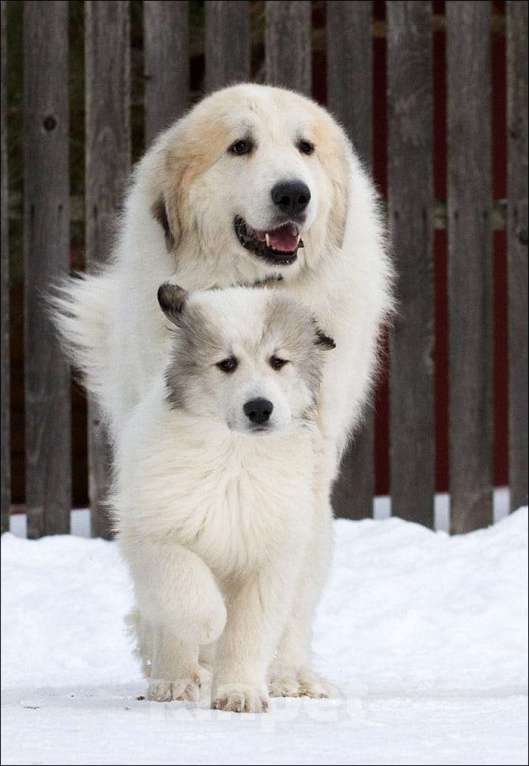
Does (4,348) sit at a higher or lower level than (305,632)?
higher

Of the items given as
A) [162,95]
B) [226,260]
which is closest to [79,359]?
[226,260]

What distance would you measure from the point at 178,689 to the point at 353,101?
142 inches

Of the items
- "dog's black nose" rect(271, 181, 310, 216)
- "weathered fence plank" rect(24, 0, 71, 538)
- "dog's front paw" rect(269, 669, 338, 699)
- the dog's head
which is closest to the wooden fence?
"weathered fence plank" rect(24, 0, 71, 538)

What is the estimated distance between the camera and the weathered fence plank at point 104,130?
6.76 meters

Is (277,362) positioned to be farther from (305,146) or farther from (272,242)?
(305,146)

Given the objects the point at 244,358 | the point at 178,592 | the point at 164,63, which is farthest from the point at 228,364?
the point at 164,63

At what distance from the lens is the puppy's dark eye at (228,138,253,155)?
14.0 feet

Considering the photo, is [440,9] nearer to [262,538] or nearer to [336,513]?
[336,513]

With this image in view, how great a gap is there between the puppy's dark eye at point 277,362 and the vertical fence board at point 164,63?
11.1ft

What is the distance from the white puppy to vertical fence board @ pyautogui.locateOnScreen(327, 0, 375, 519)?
10.2ft

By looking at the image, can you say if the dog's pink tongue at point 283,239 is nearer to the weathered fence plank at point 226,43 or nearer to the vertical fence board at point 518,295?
the weathered fence plank at point 226,43

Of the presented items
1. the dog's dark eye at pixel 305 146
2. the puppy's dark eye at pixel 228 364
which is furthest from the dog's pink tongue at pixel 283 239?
the puppy's dark eye at pixel 228 364

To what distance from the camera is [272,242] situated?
4.27 metres

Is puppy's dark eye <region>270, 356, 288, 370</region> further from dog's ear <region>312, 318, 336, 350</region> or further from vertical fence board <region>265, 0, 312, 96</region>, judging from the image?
vertical fence board <region>265, 0, 312, 96</region>
